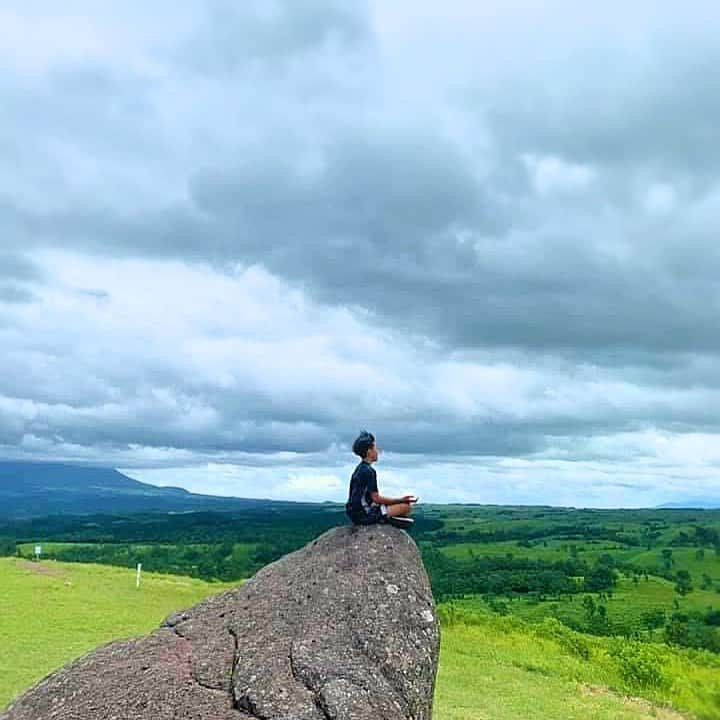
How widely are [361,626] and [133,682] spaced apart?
131 inches

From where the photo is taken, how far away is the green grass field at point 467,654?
29.1m

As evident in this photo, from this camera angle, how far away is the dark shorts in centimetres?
1576

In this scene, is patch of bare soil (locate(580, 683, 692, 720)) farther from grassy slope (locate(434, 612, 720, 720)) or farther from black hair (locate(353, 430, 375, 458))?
black hair (locate(353, 430, 375, 458))

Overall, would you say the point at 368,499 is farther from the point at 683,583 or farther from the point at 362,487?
the point at 683,583

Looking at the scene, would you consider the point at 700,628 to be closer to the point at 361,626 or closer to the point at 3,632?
the point at 3,632

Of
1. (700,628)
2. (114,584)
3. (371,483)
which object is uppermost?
(371,483)

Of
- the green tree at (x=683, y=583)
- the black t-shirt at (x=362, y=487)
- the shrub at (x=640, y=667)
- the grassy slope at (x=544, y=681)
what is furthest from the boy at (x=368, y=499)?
the green tree at (x=683, y=583)

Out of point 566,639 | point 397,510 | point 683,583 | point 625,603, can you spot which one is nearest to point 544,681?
point 566,639

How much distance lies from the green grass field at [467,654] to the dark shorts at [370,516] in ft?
40.3

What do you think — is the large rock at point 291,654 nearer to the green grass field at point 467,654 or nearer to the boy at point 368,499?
the boy at point 368,499

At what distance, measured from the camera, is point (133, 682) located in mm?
12602

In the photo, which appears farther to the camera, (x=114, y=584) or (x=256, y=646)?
(x=114, y=584)

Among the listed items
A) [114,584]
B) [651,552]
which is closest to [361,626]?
[114,584]

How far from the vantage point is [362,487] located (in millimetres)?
15688
